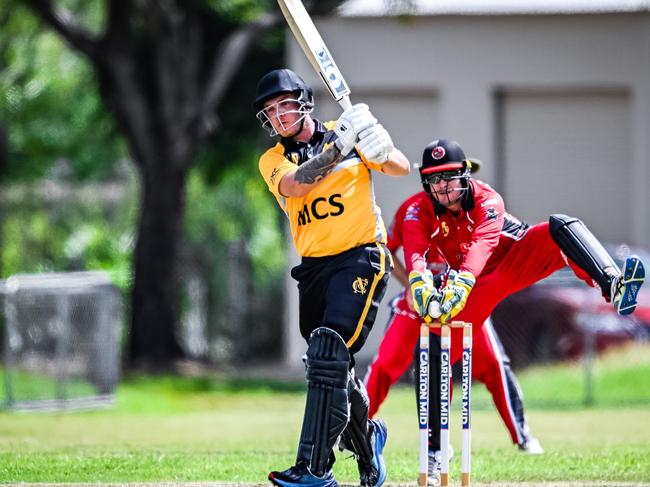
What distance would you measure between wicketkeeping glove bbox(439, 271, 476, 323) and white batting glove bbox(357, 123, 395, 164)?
985 mm

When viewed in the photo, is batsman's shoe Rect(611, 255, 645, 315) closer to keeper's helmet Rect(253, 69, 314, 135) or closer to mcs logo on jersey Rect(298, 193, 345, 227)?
mcs logo on jersey Rect(298, 193, 345, 227)

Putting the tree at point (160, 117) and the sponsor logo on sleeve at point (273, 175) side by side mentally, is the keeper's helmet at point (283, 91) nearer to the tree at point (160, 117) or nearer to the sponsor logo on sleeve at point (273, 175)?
the sponsor logo on sleeve at point (273, 175)

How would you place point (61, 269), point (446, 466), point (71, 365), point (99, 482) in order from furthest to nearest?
point (61, 269) → point (71, 365) → point (99, 482) → point (446, 466)

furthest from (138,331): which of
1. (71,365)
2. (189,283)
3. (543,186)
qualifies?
(543,186)

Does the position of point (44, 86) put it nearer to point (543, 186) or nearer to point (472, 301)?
point (543, 186)

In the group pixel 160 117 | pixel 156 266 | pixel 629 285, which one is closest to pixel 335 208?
pixel 629 285

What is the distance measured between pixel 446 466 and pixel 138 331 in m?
13.5

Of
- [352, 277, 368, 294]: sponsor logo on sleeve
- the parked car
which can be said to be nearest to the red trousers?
[352, 277, 368, 294]: sponsor logo on sleeve

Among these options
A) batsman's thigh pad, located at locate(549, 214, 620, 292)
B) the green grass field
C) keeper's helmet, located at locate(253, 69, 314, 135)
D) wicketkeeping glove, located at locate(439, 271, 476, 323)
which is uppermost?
keeper's helmet, located at locate(253, 69, 314, 135)

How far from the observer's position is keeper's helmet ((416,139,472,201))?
28.4 feet

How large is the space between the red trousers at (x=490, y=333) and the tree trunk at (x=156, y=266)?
1105 cm

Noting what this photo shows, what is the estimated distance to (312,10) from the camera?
2073 cm

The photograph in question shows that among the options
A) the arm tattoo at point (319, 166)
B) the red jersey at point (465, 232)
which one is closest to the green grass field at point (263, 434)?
the red jersey at point (465, 232)

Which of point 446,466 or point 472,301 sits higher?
point 472,301
